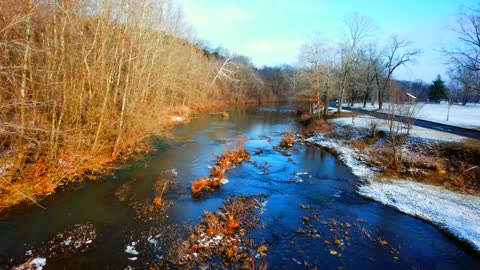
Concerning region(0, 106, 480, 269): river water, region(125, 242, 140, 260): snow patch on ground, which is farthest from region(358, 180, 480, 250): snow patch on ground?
region(125, 242, 140, 260): snow patch on ground

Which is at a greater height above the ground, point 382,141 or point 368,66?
point 368,66

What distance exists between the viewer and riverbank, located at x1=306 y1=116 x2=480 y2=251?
10219mm

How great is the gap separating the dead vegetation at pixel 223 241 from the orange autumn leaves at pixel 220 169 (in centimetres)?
206

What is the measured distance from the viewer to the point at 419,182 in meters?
14.1

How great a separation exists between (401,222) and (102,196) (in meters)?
11.4

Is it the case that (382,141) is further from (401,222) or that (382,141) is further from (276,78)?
(276,78)

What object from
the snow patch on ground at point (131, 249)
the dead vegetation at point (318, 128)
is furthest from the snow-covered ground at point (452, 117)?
the snow patch on ground at point (131, 249)

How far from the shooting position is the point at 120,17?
50.1 feet

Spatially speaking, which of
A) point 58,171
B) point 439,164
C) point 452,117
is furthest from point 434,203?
point 452,117

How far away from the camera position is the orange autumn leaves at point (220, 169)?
1250 centimetres

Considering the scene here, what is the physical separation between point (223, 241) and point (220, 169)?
22.2 feet

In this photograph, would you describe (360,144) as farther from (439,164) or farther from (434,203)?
(434,203)

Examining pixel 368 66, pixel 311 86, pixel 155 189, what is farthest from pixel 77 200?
pixel 368 66

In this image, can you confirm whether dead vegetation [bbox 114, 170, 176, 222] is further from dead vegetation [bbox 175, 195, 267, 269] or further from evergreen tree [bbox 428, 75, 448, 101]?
evergreen tree [bbox 428, 75, 448, 101]
